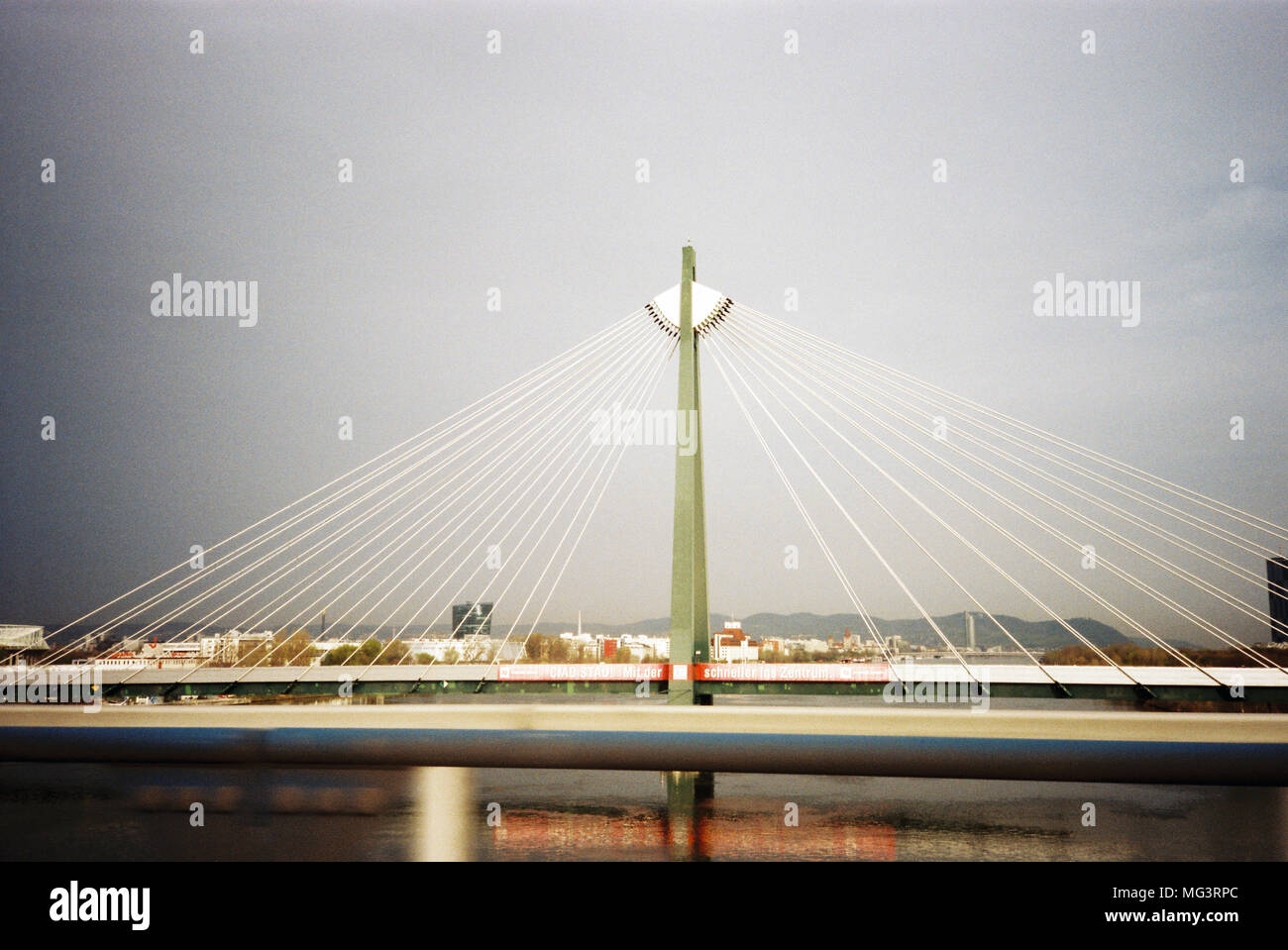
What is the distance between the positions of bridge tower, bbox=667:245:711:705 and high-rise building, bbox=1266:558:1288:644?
293 inches

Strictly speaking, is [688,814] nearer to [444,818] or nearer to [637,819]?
[637,819]

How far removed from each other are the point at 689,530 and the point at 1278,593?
8.06 metres

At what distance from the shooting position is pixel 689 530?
14266mm

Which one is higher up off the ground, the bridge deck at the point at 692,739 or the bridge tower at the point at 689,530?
the bridge tower at the point at 689,530

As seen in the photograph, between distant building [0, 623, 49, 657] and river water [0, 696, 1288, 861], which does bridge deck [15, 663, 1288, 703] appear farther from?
distant building [0, 623, 49, 657]

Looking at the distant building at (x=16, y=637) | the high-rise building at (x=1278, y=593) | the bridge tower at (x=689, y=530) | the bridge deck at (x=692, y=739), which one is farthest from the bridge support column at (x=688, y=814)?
the distant building at (x=16, y=637)

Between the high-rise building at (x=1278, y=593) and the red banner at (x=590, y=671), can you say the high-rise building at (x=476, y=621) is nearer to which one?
the red banner at (x=590, y=671)

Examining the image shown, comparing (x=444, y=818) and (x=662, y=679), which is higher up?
(x=662, y=679)

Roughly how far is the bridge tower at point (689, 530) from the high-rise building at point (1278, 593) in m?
7.45

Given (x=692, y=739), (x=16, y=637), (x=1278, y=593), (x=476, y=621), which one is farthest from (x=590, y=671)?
(x=476, y=621)

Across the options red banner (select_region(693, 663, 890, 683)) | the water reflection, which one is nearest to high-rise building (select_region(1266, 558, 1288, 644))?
the water reflection

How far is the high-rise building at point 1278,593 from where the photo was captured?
11.1 metres
